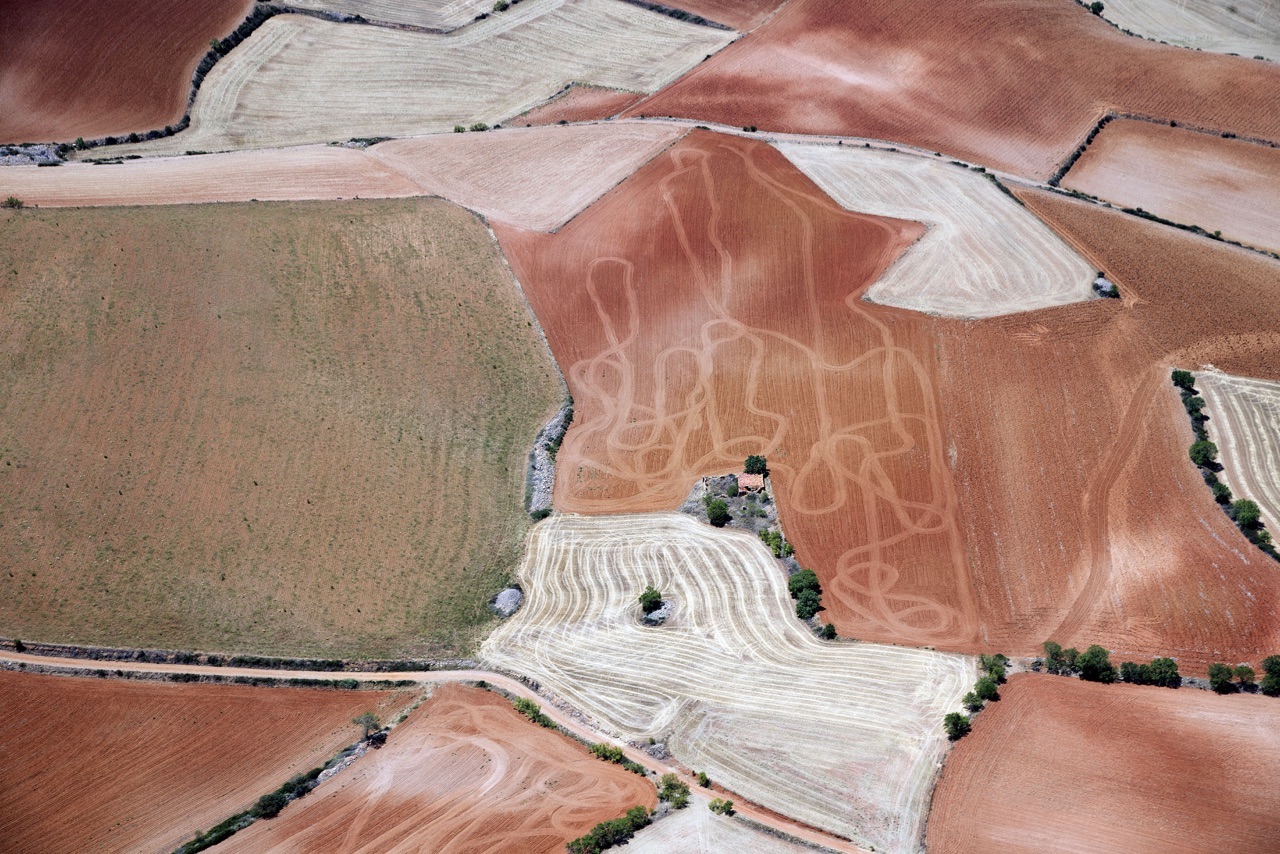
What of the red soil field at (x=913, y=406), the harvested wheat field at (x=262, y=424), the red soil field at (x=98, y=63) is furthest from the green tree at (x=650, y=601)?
the red soil field at (x=98, y=63)

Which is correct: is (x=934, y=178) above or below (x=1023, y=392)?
above

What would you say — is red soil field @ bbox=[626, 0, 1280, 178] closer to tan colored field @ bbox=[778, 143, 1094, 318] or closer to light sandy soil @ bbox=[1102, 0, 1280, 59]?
light sandy soil @ bbox=[1102, 0, 1280, 59]

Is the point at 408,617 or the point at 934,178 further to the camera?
the point at 934,178

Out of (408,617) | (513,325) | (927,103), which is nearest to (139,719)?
(408,617)

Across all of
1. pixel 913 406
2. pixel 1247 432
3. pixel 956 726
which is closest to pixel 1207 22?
pixel 1247 432

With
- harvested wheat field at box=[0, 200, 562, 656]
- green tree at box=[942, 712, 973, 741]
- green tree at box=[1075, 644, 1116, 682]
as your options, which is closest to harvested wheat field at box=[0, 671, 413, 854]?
harvested wheat field at box=[0, 200, 562, 656]

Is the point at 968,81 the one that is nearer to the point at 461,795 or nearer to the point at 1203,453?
the point at 1203,453

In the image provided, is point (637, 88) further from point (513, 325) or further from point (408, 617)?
point (408, 617)
